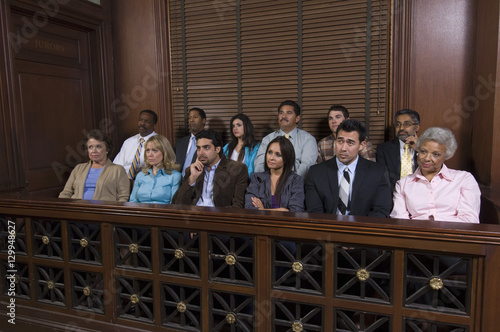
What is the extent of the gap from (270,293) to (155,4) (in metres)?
3.53

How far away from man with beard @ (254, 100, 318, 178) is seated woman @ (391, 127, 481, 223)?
1.03 m

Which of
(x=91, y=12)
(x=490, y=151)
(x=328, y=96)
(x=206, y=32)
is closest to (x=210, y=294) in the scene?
(x=490, y=151)

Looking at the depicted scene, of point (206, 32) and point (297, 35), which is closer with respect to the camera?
point (297, 35)

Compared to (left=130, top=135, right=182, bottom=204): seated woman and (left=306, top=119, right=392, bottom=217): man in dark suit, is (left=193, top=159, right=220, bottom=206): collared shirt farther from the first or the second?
(left=306, top=119, right=392, bottom=217): man in dark suit

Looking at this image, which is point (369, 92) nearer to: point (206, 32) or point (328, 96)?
point (328, 96)

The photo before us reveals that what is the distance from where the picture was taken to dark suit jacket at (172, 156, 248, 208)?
2.66m

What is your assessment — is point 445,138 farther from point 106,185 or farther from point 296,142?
point 106,185

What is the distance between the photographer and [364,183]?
2.30 metres

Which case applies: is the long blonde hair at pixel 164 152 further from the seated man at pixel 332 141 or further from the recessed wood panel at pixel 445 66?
the recessed wood panel at pixel 445 66

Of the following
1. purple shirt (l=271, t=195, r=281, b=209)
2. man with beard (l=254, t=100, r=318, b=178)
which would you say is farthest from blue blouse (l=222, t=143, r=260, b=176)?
purple shirt (l=271, t=195, r=281, b=209)

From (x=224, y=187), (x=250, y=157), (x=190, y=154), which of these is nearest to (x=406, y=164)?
(x=250, y=157)

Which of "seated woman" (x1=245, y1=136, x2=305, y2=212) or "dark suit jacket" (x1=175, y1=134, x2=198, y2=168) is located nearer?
"seated woman" (x1=245, y1=136, x2=305, y2=212)

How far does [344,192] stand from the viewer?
92.4 inches

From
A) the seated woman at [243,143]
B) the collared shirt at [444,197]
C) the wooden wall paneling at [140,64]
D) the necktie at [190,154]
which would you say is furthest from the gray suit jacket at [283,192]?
the wooden wall paneling at [140,64]
